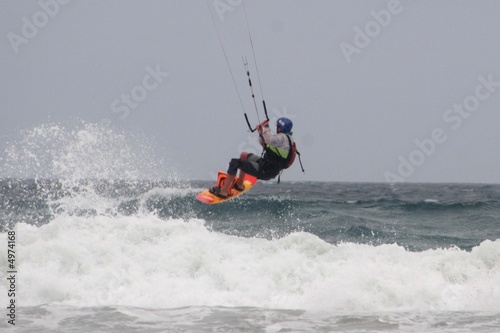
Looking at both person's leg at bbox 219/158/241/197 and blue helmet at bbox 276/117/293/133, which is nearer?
blue helmet at bbox 276/117/293/133

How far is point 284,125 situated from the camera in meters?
Result: 10.1

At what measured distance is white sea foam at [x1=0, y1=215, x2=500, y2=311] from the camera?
10.5 metres

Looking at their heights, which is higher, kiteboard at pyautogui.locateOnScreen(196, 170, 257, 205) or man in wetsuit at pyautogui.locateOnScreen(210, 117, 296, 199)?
man in wetsuit at pyautogui.locateOnScreen(210, 117, 296, 199)

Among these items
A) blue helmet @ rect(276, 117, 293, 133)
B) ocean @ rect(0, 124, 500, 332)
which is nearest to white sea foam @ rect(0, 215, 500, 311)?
ocean @ rect(0, 124, 500, 332)

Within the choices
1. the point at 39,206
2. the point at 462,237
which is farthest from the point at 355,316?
the point at 39,206

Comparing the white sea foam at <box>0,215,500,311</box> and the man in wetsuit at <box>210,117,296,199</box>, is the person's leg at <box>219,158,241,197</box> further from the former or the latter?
the white sea foam at <box>0,215,500,311</box>

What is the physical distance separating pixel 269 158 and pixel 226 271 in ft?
8.68

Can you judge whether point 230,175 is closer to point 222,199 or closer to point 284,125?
point 222,199

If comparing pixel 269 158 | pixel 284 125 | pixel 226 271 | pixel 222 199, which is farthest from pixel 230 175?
pixel 226 271

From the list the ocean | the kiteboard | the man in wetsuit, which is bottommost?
the ocean

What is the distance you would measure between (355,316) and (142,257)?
449cm

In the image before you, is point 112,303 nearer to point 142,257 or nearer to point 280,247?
point 142,257

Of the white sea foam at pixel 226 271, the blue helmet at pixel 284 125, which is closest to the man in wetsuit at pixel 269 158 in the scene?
the blue helmet at pixel 284 125

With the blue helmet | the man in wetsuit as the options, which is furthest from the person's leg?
the blue helmet
